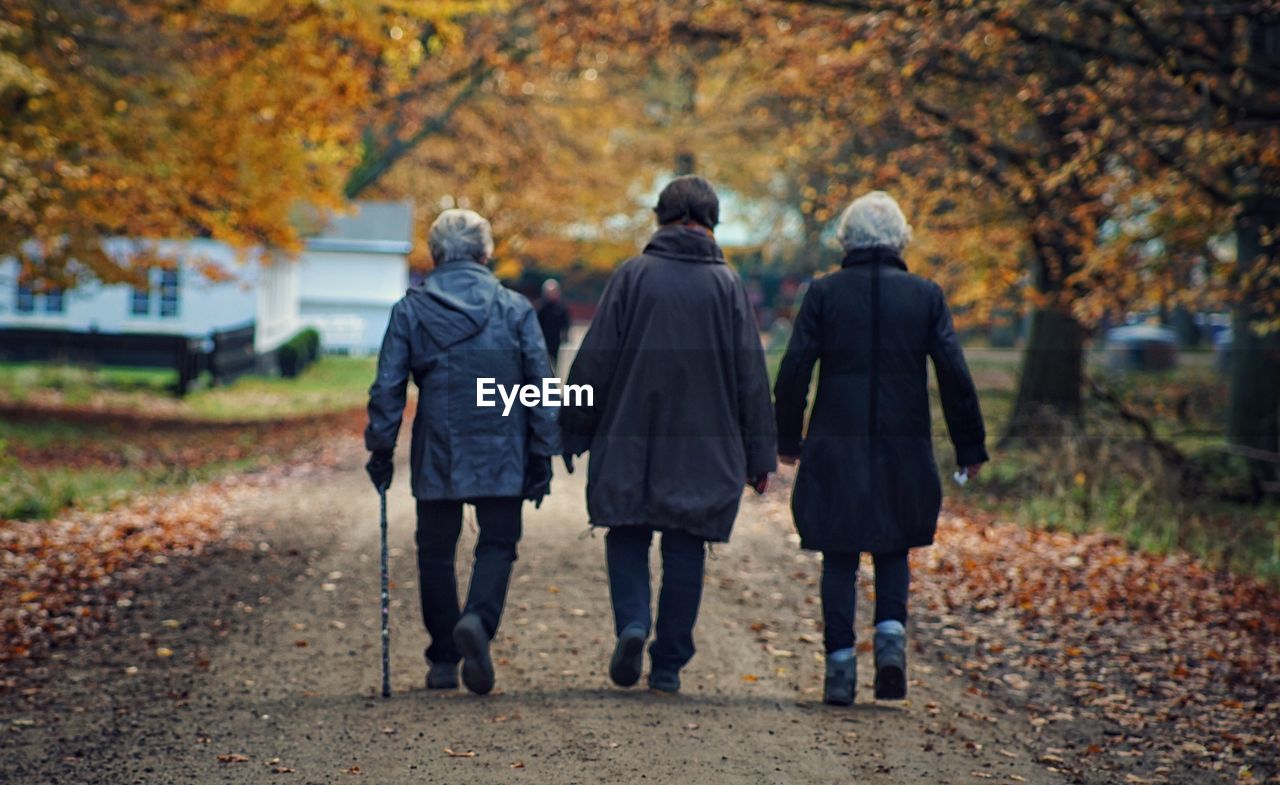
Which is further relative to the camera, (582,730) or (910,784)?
(582,730)

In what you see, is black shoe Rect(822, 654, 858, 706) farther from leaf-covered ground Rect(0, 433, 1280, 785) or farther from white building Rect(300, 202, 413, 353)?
white building Rect(300, 202, 413, 353)

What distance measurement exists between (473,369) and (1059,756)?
2.82 m

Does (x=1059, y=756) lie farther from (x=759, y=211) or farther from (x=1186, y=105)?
(x=759, y=211)

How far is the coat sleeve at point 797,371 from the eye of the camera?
631 cm

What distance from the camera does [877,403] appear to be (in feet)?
20.6

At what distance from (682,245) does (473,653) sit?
1901 mm

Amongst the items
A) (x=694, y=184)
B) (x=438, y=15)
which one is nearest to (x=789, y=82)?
(x=438, y=15)

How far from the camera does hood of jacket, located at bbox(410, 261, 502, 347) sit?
6.25 m

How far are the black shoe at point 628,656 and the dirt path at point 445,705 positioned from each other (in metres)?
0.12

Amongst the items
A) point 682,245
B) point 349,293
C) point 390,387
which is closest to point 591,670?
point 390,387

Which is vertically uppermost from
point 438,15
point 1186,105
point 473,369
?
point 438,15

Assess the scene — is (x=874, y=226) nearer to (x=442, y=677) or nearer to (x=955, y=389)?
(x=955, y=389)

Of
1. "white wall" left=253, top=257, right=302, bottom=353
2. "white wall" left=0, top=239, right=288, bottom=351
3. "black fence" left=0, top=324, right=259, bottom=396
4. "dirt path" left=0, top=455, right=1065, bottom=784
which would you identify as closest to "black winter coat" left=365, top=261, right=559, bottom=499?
"dirt path" left=0, top=455, right=1065, bottom=784

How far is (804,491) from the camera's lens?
6.42 meters
